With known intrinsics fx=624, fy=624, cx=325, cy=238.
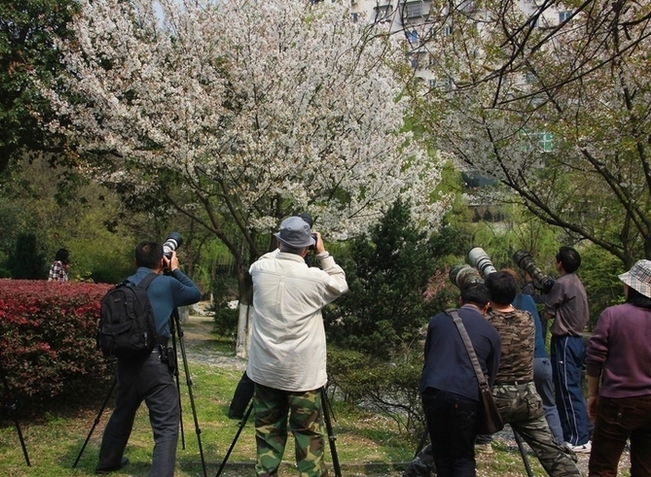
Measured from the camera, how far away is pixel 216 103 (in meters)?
12.7

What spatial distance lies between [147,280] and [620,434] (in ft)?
11.3

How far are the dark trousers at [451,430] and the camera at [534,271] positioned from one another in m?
2.57

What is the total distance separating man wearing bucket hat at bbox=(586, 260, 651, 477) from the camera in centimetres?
400

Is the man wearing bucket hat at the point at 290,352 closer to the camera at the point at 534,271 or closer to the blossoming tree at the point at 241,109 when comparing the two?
the camera at the point at 534,271

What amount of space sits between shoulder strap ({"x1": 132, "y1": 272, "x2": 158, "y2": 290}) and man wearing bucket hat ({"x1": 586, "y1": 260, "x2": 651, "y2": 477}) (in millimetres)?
3152

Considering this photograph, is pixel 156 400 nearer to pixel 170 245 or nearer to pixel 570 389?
pixel 170 245

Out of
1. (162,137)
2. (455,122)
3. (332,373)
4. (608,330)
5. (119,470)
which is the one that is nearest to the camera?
(608,330)

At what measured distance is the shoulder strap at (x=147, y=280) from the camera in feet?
15.2

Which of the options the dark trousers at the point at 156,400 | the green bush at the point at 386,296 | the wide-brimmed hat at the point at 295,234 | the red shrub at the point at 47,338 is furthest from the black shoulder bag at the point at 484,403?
the green bush at the point at 386,296

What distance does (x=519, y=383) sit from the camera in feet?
14.6

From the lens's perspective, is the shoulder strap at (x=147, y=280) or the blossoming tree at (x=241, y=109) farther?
the blossoming tree at (x=241, y=109)

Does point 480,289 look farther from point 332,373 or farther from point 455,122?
point 455,122

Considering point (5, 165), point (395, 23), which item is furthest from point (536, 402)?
point (5, 165)

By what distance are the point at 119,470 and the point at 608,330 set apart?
3.85 m
